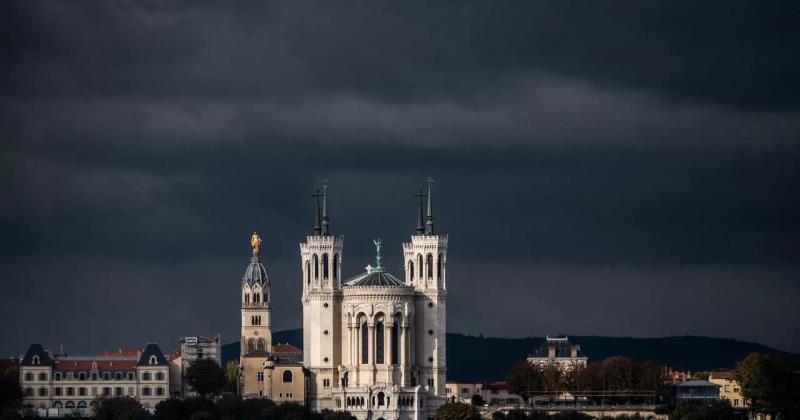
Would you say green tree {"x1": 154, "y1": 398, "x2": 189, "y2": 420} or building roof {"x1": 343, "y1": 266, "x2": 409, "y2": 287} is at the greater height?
building roof {"x1": 343, "y1": 266, "x2": 409, "y2": 287}

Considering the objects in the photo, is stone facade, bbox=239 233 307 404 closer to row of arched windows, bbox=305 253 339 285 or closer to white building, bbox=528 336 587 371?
row of arched windows, bbox=305 253 339 285

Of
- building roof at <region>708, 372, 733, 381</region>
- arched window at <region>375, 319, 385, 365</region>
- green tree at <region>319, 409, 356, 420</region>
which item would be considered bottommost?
green tree at <region>319, 409, 356, 420</region>

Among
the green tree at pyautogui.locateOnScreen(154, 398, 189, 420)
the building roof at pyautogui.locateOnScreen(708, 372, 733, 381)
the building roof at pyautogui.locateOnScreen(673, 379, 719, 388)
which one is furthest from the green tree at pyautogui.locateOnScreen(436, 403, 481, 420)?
the building roof at pyautogui.locateOnScreen(708, 372, 733, 381)

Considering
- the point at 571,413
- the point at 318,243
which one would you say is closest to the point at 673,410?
the point at 571,413

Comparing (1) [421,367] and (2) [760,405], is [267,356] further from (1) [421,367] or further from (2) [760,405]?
(2) [760,405]

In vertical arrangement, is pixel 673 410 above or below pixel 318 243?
below

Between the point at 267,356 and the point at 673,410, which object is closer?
the point at 673,410

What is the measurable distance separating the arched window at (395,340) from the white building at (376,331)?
0.08 metres

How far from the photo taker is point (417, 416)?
504 feet

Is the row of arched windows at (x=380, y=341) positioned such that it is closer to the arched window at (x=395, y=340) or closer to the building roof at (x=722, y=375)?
the arched window at (x=395, y=340)

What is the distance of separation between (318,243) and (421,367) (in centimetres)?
1278

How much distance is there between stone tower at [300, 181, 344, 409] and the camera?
157m

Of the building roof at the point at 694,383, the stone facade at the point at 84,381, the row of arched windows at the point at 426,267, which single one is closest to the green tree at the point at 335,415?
the row of arched windows at the point at 426,267

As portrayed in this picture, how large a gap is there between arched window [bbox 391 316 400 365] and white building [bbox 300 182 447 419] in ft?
0.25
